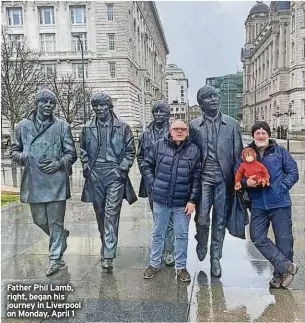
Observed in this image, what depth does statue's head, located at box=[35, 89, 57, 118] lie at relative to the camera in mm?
5277

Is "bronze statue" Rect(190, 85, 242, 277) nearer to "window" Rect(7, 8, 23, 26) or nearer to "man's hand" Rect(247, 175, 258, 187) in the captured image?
"man's hand" Rect(247, 175, 258, 187)

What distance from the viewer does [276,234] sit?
501 centimetres

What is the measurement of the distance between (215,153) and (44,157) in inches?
78.9

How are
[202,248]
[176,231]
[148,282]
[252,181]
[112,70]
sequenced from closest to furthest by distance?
[252,181], [148,282], [176,231], [202,248], [112,70]

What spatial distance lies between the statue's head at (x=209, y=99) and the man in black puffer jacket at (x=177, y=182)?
36cm

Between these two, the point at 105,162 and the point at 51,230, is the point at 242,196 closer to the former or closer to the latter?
the point at 105,162

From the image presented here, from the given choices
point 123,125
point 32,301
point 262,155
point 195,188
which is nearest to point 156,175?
point 195,188

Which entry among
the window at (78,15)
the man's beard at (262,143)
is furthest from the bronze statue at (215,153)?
the window at (78,15)

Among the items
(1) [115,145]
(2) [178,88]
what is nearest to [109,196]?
(1) [115,145]

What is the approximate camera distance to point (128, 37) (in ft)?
191

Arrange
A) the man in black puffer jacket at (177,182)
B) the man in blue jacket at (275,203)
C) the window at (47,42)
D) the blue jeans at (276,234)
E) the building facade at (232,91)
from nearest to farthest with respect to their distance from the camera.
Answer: the man in blue jacket at (275,203), the blue jeans at (276,234), the man in black puffer jacket at (177,182), the window at (47,42), the building facade at (232,91)

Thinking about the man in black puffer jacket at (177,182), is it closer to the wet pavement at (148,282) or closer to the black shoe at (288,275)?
the wet pavement at (148,282)

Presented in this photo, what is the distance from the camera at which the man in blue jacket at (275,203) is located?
15.8 feet

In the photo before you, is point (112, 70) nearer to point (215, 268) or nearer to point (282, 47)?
point (282, 47)
